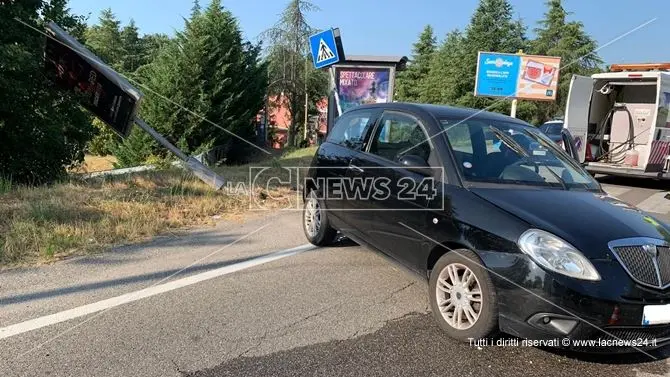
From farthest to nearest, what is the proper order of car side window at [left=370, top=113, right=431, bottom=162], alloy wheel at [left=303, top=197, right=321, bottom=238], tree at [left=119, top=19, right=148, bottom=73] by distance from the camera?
tree at [left=119, top=19, right=148, bottom=73] → alloy wheel at [left=303, top=197, right=321, bottom=238] → car side window at [left=370, top=113, right=431, bottom=162]

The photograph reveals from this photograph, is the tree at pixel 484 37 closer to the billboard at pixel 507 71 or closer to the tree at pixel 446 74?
the tree at pixel 446 74

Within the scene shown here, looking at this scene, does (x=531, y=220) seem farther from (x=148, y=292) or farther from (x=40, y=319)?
(x=40, y=319)

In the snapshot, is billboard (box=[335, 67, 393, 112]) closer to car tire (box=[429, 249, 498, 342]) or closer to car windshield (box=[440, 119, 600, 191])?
car windshield (box=[440, 119, 600, 191])

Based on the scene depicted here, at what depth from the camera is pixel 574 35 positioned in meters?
43.5

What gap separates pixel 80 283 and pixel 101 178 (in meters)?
5.72

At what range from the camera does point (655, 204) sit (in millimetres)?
10359

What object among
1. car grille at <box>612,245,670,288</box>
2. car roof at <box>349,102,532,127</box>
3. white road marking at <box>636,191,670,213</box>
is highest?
car roof at <box>349,102,532,127</box>

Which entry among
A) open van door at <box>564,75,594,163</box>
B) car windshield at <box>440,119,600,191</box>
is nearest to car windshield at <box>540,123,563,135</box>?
open van door at <box>564,75,594,163</box>

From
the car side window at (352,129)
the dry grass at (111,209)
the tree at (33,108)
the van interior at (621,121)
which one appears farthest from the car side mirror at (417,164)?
the van interior at (621,121)

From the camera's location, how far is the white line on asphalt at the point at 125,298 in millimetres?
3621

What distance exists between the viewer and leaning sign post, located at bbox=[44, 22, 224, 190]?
834 cm

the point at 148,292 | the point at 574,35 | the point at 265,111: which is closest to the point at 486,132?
the point at 148,292

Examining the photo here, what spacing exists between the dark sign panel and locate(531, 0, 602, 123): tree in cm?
3915

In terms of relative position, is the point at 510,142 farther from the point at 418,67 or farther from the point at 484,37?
the point at 418,67
